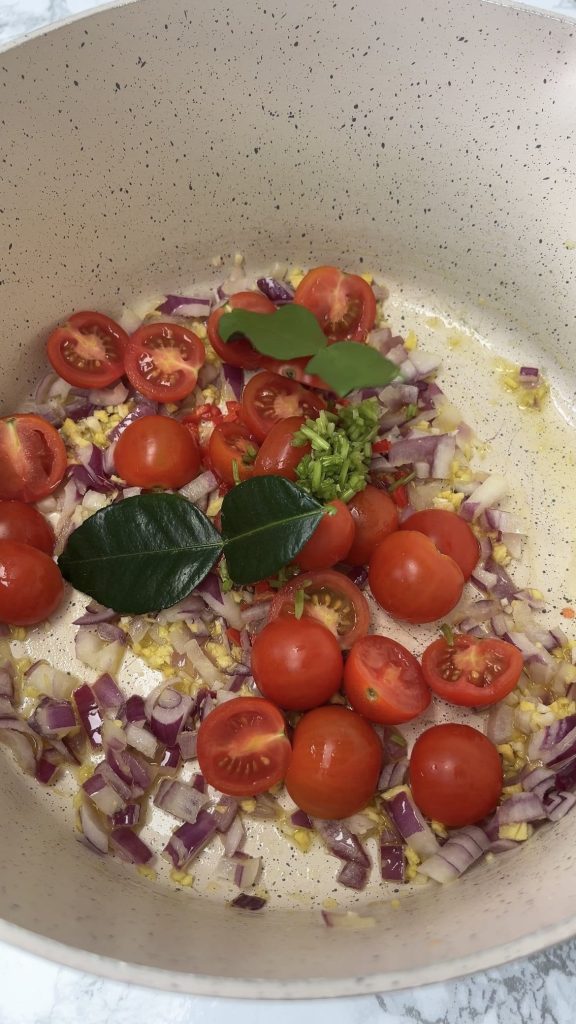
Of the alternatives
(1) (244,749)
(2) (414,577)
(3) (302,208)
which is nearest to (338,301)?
(3) (302,208)

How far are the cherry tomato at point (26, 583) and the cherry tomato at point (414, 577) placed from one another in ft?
1.94

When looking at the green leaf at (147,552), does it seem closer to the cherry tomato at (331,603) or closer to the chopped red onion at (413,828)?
the cherry tomato at (331,603)

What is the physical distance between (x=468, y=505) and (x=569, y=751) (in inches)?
19.3

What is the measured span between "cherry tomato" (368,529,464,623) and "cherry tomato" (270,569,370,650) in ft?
0.18

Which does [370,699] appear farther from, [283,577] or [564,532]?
[564,532]

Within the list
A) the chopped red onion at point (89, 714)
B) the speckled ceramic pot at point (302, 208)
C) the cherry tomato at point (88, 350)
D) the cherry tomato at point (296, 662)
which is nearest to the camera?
the speckled ceramic pot at point (302, 208)

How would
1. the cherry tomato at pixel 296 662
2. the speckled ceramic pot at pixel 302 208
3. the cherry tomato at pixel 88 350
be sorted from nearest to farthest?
the speckled ceramic pot at pixel 302 208
the cherry tomato at pixel 296 662
the cherry tomato at pixel 88 350

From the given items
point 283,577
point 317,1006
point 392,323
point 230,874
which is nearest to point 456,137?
point 392,323

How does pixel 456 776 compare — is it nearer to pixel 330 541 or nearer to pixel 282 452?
pixel 330 541

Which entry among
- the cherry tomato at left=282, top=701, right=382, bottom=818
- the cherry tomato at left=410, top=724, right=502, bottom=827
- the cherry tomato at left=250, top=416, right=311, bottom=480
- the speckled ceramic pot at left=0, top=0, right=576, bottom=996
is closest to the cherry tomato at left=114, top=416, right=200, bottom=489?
the cherry tomato at left=250, top=416, right=311, bottom=480

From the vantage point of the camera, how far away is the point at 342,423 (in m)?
1.48

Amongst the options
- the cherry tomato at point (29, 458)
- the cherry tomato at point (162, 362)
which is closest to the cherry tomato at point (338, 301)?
the cherry tomato at point (162, 362)

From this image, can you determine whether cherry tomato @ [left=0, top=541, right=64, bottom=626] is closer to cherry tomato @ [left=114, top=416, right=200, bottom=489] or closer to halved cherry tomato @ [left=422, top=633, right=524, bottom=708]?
cherry tomato @ [left=114, top=416, right=200, bottom=489]

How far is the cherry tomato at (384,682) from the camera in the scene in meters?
1.34
